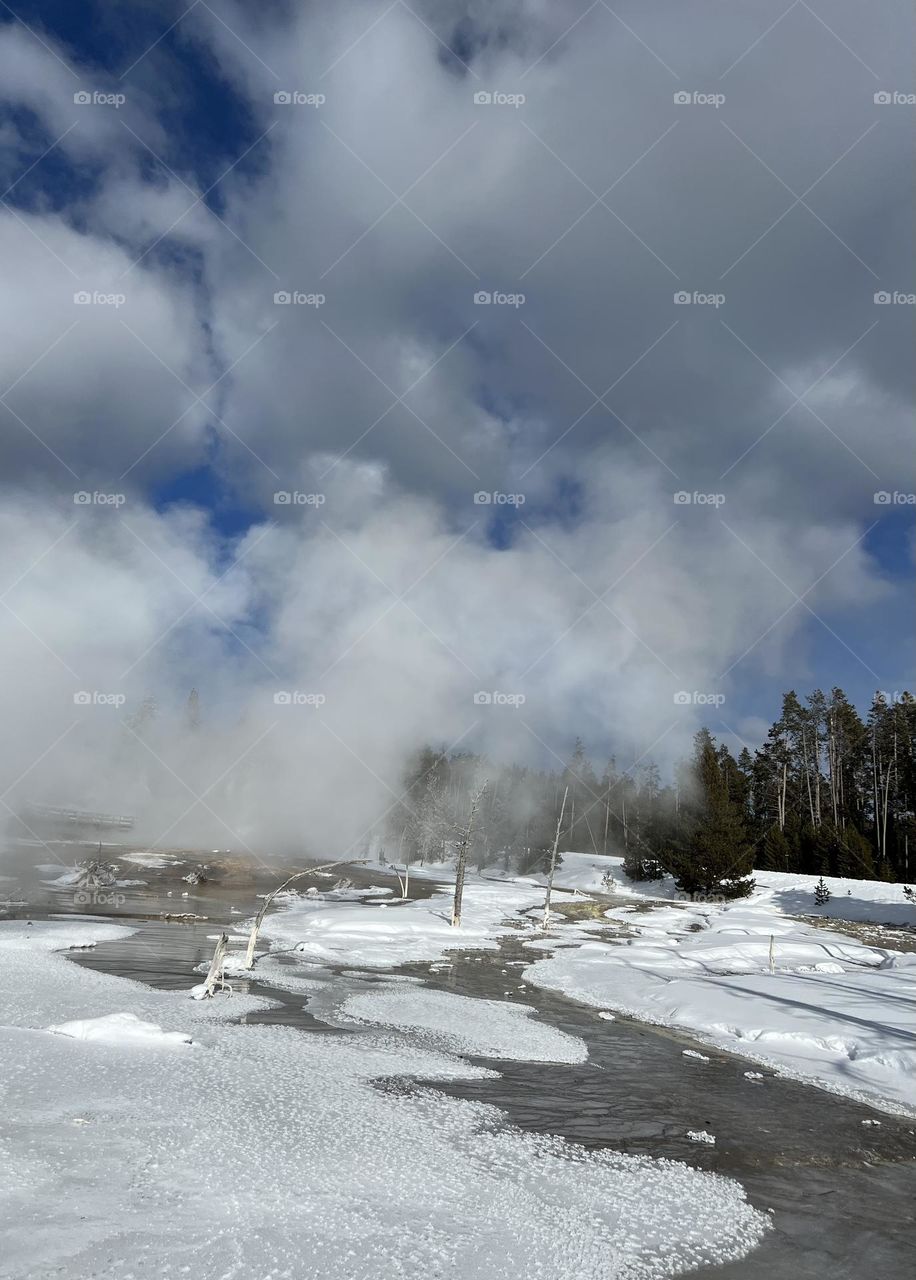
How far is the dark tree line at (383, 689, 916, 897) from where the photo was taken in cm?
6112

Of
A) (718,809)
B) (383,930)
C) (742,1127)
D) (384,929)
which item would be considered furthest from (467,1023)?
(718,809)

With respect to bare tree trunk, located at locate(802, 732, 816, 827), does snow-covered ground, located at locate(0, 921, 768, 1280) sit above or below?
below

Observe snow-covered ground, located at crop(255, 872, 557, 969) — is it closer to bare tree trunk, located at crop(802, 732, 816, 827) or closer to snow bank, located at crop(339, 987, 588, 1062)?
snow bank, located at crop(339, 987, 588, 1062)

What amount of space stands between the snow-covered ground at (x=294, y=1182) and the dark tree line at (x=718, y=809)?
142 ft

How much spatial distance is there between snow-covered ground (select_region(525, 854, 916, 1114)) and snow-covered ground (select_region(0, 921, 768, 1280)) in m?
9.02

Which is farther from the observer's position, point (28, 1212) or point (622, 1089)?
point (622, 1089)

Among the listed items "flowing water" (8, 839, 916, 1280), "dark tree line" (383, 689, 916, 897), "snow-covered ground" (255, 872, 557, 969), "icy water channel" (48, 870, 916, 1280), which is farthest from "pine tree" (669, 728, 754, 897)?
"icy water channel" (48, 870, 916, 1280)

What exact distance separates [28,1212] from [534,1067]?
11.0 m

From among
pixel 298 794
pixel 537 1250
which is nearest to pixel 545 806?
pixel 298 794

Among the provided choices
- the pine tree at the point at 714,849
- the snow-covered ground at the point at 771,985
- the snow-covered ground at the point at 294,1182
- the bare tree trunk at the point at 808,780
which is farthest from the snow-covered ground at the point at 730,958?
the bare tree trunk at the point at 808,780

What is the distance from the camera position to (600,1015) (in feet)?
72.1

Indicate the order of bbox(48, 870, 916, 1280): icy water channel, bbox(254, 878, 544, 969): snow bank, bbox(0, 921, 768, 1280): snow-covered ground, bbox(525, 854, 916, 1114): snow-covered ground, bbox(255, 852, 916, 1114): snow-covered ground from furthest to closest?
1. bbox(254, 878, 544, 969): snow bank
2. bbox(255, 852, 916, 1114): snow-covered ground
3. bbox(525, 854, 916, 1114): snow-covered ground
4. bbox(48, 870, 916, 1280): icy water channel
5. bbox(0, 921, 768, 1280): snow-covered ground

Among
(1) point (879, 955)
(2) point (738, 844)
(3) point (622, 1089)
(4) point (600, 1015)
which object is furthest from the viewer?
(2) point (738, 844)

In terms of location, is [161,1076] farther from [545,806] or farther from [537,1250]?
[545,806]
